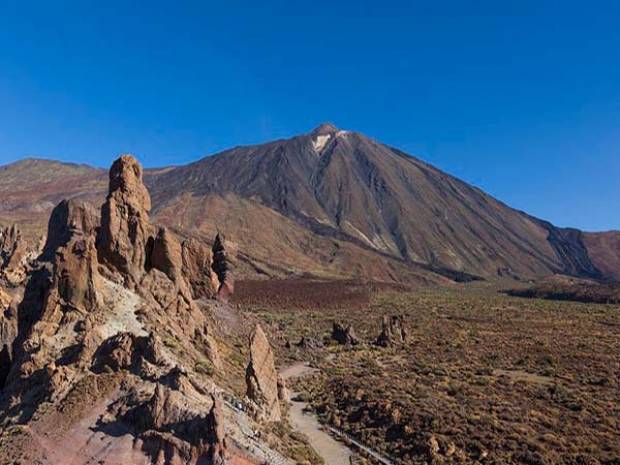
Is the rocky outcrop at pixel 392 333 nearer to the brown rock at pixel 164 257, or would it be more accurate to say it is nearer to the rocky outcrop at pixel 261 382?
the brown rock at pixel 164 257

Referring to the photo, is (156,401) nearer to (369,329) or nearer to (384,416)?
(384,416)

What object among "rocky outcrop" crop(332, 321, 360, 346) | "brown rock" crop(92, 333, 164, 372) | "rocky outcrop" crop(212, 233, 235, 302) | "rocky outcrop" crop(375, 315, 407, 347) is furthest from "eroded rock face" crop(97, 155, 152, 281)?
"rocky outcrop" crop(375, 315, 407, 347)

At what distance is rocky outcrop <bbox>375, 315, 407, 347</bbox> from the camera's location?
49312mm

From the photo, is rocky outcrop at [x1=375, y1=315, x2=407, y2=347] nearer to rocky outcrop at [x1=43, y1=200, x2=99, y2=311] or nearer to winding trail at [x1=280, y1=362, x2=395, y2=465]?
winding trail at [x1=280, y1=362, x2=395, y2=465]

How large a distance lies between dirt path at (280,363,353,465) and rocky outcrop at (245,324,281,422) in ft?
6.41

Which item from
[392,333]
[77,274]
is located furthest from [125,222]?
[392,333]

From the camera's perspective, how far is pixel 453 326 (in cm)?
6325

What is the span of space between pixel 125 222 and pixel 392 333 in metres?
31.1

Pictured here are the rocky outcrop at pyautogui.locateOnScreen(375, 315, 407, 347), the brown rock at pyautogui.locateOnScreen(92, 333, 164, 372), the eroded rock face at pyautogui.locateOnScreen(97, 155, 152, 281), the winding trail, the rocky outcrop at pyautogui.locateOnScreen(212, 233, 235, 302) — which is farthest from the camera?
the rocky outcrop at pyautogui.locateOnScreen(375, 315, 407, 347)

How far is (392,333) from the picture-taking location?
166 ft

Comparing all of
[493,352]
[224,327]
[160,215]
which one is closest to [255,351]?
[224,327]

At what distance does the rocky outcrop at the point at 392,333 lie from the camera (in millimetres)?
49312

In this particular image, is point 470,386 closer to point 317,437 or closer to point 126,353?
point 317,437

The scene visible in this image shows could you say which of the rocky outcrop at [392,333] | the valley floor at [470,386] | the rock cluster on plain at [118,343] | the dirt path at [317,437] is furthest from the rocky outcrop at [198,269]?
the rocky outcrop at [392,333]
